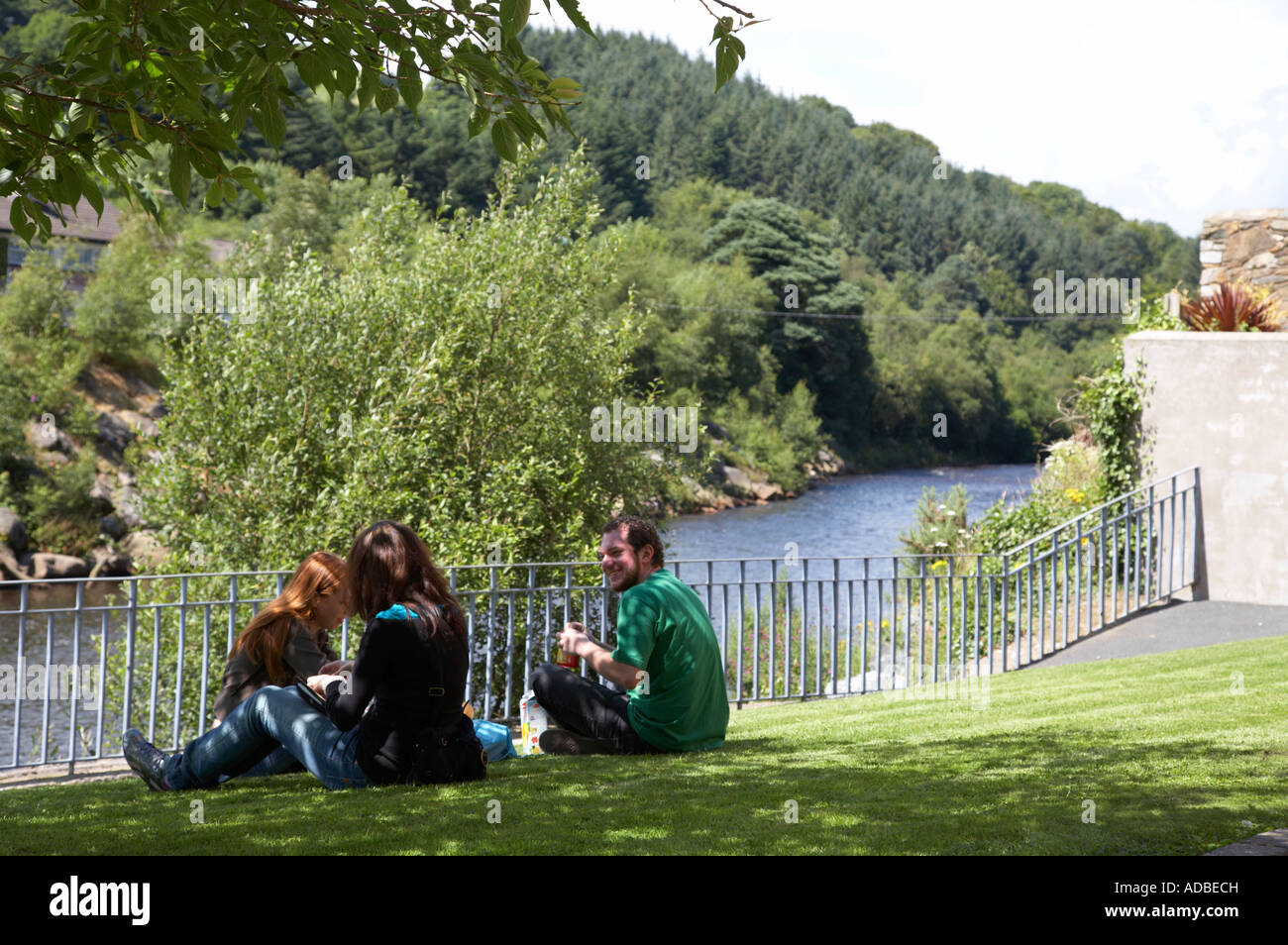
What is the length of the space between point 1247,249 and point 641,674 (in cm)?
1340

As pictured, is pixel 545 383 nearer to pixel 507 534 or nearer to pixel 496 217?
pixel 496 217

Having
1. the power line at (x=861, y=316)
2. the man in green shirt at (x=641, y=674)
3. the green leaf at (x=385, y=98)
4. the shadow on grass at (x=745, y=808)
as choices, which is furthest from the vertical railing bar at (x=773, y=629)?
the power line at (x=861, y=316)

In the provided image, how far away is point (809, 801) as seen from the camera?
15.6ft

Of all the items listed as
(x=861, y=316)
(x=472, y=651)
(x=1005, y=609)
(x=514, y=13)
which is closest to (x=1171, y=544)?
(x=1005, y=609)

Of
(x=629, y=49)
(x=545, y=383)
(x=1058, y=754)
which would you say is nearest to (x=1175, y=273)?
(x=629, y=49)

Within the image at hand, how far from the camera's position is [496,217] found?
17.8m

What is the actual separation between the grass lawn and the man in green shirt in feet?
0.68

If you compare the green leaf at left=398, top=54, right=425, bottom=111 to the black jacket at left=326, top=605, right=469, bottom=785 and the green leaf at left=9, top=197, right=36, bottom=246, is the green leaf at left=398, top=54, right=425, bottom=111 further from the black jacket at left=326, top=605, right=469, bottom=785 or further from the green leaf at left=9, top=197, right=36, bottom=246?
the black jacket at left=326, top=605, right=469, bottom=785

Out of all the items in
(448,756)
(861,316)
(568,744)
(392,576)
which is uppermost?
(861,316)

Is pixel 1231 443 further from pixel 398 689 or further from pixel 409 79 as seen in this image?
pixel 409 79

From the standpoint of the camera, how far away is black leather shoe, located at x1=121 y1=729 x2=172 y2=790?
559 centimetres

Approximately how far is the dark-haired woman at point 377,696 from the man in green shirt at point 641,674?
880 millimetres

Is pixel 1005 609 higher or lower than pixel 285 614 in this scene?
lower

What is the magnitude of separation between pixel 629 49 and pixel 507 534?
131540mm
